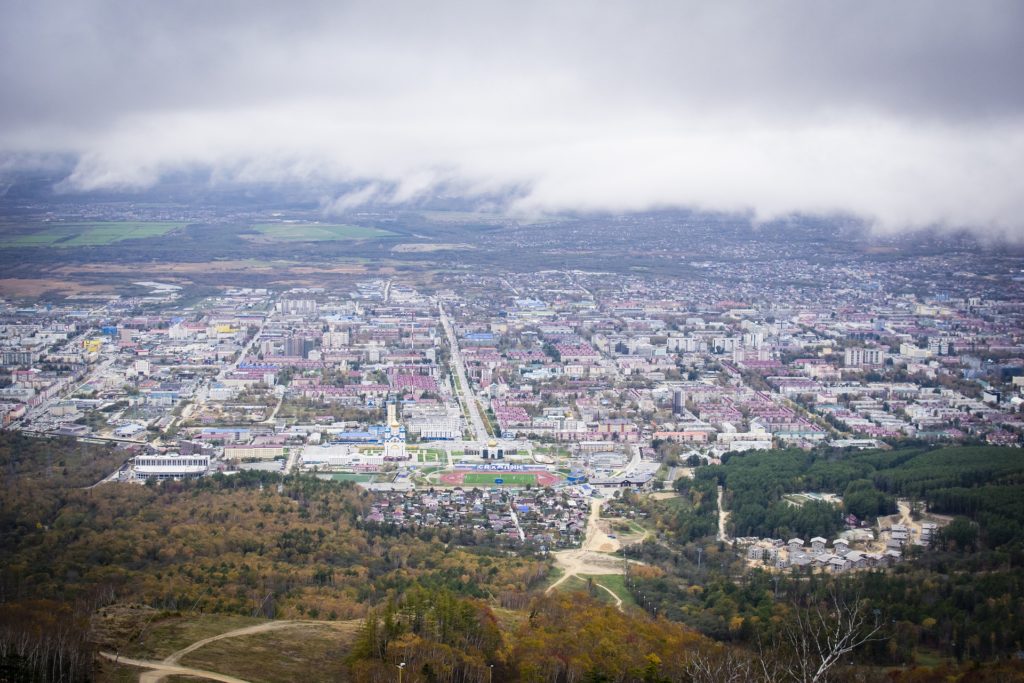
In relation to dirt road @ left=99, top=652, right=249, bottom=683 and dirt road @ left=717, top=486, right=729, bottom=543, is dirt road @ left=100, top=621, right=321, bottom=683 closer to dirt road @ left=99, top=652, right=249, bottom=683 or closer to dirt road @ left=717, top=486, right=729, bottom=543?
dirt road @ left=99, top=652, right=249, bottom=683

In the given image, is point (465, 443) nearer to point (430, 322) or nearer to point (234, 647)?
point (234, 647)

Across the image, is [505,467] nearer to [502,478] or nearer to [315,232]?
[502,478]

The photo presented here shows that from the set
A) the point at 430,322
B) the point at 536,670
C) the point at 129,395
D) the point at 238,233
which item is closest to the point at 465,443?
the point at 129,395

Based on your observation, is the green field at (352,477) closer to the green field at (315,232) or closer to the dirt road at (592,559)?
the dirt road at (592,559)

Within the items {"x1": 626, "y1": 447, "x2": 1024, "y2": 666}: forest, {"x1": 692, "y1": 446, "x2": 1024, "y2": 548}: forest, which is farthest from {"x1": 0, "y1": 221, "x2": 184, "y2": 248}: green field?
Answer: {"x1": 626, "y1": 447, "x2": 1024, "y2": 666}: forest

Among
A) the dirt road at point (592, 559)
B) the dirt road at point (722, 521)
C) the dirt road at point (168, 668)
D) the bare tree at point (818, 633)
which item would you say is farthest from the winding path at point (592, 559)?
the dirt road at point (168, 668)
